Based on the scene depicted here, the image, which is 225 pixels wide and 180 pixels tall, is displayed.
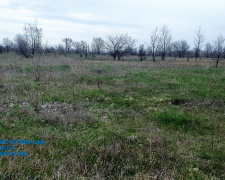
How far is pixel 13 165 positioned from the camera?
2758 mm

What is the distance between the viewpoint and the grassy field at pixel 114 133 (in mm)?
2980

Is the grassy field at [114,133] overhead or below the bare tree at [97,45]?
below

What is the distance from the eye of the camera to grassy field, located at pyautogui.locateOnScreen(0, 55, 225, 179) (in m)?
2.98

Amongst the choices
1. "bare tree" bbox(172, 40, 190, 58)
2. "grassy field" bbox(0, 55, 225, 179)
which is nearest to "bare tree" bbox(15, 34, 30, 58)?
"grassy field" bbox(0, 55, 225, 179)

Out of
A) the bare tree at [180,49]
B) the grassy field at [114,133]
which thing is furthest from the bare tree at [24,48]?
the bare tree at [180,49]

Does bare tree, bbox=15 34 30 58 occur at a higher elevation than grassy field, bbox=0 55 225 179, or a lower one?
higher

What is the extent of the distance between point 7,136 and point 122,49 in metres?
35.7

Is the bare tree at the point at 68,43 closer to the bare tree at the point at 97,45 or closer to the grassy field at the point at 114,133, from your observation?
the bare tree at the point at 97,45

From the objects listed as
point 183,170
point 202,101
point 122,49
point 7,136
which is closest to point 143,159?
Result: point 183,170

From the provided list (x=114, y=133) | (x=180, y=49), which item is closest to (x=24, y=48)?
(x=114, y=133)

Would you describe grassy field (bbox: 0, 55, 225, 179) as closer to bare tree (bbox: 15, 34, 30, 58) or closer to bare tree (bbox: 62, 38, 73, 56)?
bare tree (bbox: 15, 34, 30, 58)

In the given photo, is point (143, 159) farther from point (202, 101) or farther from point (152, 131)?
point (202, 101)

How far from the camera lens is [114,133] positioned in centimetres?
447

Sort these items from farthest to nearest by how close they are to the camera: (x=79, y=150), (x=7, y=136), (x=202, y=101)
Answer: (x=202, y=101), (x=7, y=136), (x=79, y=150)
